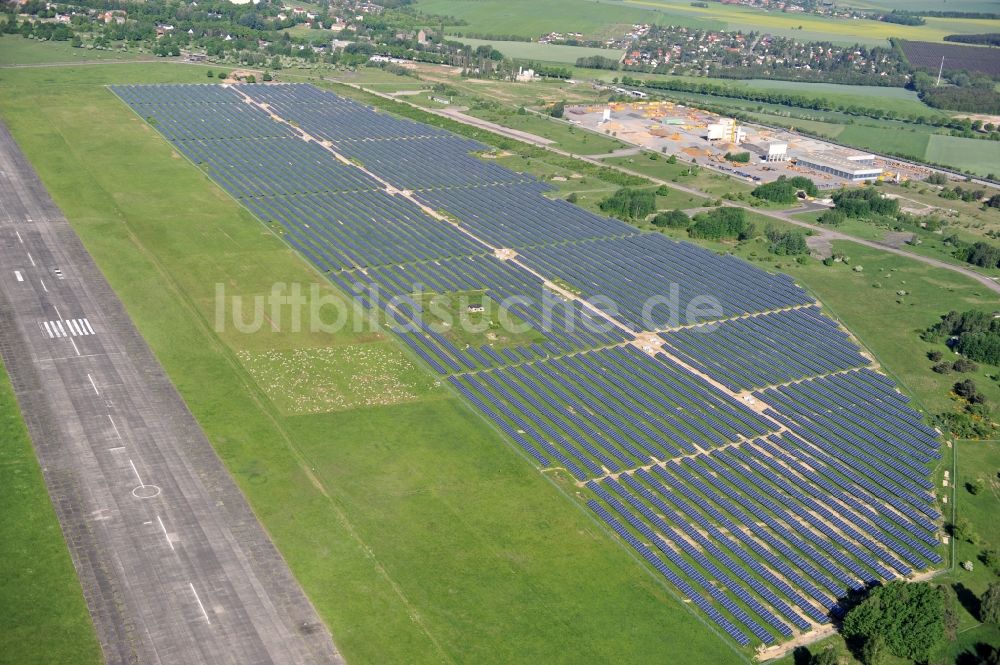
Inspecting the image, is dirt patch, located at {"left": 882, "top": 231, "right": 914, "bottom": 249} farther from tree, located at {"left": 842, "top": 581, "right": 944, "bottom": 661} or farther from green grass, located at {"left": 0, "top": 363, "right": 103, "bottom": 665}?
green grass, located at {"left": 0, "top": 363, "right": 103, "bottom": 665}

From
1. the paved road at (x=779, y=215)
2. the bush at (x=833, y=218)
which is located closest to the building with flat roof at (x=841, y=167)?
the paved road at (x=779, y=215)

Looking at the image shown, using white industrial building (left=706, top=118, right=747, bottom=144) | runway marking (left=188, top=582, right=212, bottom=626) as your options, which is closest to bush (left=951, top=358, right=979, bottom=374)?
runway marking (left=188, top=582, right=212, bottom=626)

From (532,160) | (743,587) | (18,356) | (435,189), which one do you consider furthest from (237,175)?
(743,587)

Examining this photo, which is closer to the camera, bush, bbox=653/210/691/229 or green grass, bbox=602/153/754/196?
bush, bbox=653/210/691/229

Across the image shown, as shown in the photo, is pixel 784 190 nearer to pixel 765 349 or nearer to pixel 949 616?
pixel 765 349

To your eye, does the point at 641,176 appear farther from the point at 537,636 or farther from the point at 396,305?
the point at 537,636

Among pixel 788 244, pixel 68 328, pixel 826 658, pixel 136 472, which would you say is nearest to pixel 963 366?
pixel 788 244
